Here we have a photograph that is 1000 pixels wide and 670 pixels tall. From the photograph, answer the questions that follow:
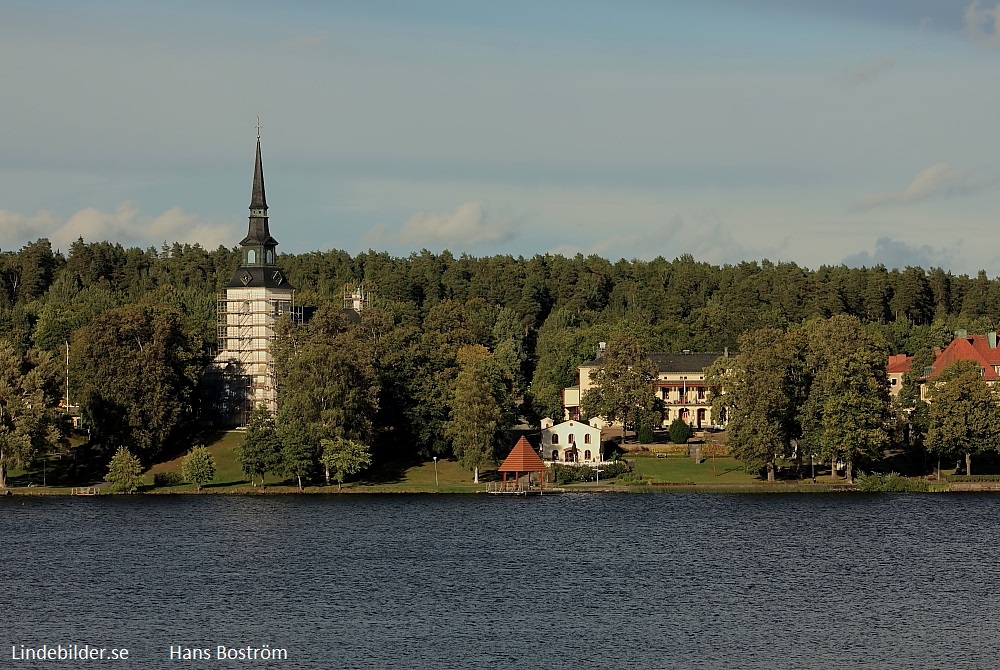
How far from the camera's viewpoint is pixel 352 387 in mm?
119062

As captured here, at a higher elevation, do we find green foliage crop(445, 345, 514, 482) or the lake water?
green foliage crop(445, 345, 514, 482)

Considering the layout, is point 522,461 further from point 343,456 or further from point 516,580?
point 516,580

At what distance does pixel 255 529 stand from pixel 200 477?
2232cm

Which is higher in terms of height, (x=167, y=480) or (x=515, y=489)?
(x=167, y=480)

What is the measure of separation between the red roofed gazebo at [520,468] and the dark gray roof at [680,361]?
3961 cm

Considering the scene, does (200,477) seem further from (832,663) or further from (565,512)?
(832,663)

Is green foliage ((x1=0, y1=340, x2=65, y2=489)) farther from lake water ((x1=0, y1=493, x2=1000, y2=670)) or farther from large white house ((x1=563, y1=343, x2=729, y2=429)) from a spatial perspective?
large white house ((x1=563, y1=343, x2=729, y2=429))

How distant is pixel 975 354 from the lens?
14975cm

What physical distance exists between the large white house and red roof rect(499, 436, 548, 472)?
117 ft

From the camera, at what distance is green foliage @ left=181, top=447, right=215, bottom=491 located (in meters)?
116

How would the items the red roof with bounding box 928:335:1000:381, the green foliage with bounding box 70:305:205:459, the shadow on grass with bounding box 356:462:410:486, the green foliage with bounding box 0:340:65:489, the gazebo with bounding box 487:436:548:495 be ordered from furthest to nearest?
the red roof with bounding box 928:335:1000:381
the green foliage with bounding box 70:305:205:459
the shadow on grass with bounding box 356:462:410:486
the green foliage with bounding box 0:340:65:489
the gazebo with bounding box 487:436:548:495

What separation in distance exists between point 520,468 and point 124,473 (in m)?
29.7

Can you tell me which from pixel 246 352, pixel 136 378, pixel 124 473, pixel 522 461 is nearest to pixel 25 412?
pixel 124 473

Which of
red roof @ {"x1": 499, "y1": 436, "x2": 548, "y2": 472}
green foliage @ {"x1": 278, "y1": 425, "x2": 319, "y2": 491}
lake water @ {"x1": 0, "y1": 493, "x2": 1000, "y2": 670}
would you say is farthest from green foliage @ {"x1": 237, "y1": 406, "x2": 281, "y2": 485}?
red roof @ {"x1": 499, "y1": 436, "x2": 548, "y2": 472}
